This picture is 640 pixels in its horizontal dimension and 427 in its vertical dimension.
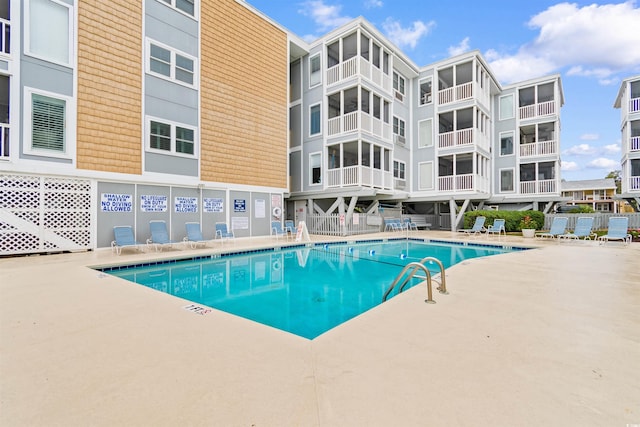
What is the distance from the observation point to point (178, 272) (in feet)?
25.6

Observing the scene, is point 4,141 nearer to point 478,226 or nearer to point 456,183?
point 478,226

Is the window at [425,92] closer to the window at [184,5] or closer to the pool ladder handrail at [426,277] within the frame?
the window at [184,5]

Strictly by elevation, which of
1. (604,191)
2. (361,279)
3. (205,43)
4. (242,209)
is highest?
(205,43)

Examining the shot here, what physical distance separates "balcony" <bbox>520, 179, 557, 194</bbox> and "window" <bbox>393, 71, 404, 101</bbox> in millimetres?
10220

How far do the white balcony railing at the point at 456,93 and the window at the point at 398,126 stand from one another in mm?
2620

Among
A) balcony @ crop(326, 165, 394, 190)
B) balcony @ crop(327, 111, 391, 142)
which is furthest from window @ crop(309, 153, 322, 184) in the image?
balcony @ crop(327, 111, 391, 142)

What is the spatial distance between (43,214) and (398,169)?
1670 cm

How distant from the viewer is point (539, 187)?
19469mm

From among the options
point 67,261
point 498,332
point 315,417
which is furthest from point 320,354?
point 67,261

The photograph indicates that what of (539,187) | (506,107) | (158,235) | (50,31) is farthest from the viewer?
(506,107)

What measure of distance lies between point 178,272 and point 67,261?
9.37 feet

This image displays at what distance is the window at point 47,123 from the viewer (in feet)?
29.0

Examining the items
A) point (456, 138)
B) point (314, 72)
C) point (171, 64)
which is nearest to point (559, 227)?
point (456, 138)

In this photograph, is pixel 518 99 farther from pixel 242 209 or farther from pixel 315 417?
pixel 315 417
